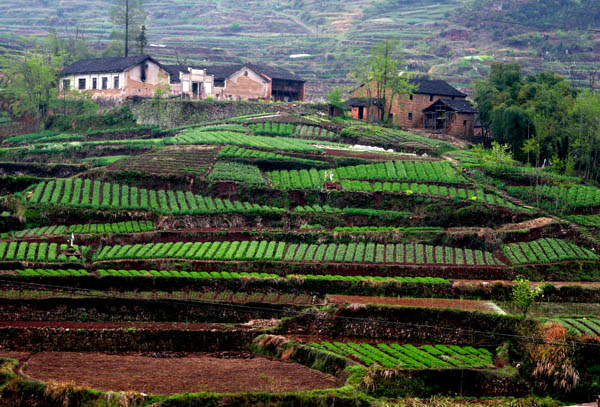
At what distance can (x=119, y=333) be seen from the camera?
36.4 meters

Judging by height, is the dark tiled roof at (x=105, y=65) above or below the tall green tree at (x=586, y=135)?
above

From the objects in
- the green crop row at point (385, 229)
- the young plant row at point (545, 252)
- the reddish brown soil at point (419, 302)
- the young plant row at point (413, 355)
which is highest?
the green crop row at point (385, 229)

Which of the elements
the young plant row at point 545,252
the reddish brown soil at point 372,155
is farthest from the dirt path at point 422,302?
the reddish brown soil at point 372,155

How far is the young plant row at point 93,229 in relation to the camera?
50.5 metres

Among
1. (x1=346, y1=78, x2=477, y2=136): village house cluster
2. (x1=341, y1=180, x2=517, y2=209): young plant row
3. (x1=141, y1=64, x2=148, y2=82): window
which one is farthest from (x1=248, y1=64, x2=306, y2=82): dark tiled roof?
(x1=341, y1=180, x2=517, y2=209): young plant row

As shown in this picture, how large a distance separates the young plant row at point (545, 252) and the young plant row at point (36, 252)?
27.7m

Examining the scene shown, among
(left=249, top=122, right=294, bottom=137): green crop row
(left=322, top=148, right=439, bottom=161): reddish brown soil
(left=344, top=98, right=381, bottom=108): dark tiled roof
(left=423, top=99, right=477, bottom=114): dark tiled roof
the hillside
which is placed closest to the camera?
(left=322, top=148, right=439, bottom=161): reddish brown soil

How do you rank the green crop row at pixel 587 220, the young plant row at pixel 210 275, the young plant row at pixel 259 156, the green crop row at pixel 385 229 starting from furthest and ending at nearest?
1. the young plant row at pixel 259 156
2. the green crop row at pixel 587 220
3. the green crop row at pixel 385 229
4. the young plant row at pixel 210 275

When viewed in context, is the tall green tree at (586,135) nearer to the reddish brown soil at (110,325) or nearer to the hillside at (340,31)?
the reddish brown soil at (110,325)

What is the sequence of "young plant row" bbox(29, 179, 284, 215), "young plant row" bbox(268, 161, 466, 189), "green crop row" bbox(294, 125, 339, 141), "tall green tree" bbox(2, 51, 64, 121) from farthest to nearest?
"tall green tree" bbox(2, 51, 64, 121) → "green crop row" bbox(294, 125, 339, 141) → "young plant row" bbox(268, 161, 466, 189) → "young plant row" bbox(29, 179, 284, 215)

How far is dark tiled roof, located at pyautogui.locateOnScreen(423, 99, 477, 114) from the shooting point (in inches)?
3164

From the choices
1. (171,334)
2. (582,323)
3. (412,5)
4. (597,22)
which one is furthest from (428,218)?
(412,5)

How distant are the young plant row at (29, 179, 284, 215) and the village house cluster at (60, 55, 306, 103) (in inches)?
1048

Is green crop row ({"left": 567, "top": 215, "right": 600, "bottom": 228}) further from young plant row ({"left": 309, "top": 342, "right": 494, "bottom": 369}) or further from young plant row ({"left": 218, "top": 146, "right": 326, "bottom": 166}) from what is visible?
young plant row ({"left": 218, "top": 146, "right": 326, "bottom": 166})
